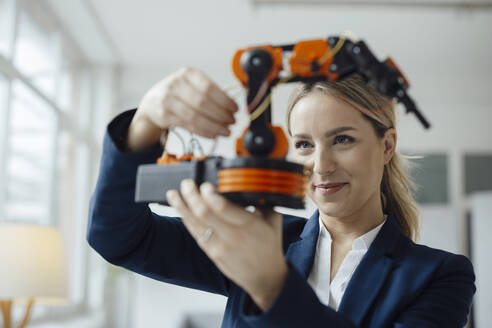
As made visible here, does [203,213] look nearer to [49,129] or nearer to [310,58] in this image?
[310,58]

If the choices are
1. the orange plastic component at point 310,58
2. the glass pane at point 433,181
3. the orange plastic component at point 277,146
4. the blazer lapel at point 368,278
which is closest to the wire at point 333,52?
the orange plastic component at point 310,58

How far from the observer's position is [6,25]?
2.94 m

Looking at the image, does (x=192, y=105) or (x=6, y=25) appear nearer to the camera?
(x=192, y=105)

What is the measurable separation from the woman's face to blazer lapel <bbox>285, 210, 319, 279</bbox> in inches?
2.3

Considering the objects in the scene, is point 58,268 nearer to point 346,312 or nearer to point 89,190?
point 346,312

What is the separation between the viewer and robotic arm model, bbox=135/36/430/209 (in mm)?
641

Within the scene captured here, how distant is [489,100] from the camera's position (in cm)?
511

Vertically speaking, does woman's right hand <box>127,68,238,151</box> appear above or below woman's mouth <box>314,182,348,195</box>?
above

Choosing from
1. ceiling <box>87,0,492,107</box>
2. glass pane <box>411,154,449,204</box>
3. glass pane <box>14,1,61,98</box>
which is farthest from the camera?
glass pane <box>411,154,449,204</box>

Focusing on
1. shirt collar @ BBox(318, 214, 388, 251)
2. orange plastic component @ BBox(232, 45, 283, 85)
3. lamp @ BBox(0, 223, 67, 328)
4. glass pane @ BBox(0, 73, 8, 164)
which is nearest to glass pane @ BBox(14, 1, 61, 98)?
glass pane @ BBox(0, 73, 8, 164)

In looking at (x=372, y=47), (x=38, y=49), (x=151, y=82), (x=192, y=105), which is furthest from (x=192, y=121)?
A: (x=151, y=82)

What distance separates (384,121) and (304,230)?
0.29 m

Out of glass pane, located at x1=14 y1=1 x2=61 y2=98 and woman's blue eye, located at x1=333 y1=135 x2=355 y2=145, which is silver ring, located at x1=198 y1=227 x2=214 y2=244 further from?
glass pane, located at x1=14 y1=1 x2=61 y2=98

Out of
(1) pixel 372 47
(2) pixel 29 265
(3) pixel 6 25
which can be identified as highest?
(1) pixel 372 47
